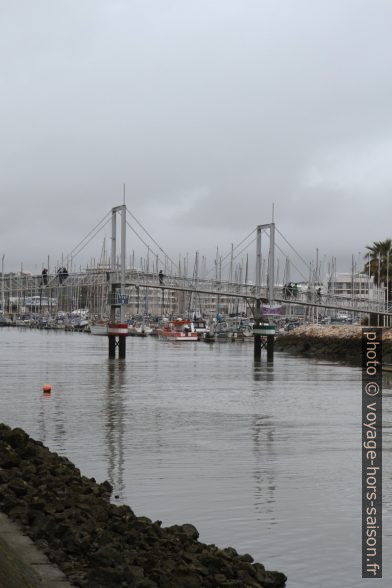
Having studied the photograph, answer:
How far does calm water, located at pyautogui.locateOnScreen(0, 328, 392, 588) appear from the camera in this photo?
14102 mm

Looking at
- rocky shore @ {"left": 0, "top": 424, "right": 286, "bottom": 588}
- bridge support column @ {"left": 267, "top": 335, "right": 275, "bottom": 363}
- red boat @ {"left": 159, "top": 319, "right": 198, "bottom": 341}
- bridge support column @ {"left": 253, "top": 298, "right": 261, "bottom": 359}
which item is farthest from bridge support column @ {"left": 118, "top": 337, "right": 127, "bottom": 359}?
red boat @ {"left": 159, "top": 319, "right": 198, "bottom": 341}

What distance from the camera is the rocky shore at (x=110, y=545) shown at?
Result: 9.60 meters

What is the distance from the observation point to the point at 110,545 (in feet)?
34.1

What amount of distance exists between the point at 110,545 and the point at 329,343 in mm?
84293

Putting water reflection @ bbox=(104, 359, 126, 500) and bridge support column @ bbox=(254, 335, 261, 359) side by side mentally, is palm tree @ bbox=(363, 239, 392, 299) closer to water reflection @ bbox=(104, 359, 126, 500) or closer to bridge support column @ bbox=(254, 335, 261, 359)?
bridge support column @ bbox=(254, 335, 261, 359)

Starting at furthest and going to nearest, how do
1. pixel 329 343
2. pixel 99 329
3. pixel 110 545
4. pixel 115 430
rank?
pixel 99 329
pixel 329 343
pixel 115 430
pixel 110 545

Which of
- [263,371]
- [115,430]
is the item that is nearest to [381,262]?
[263,371]

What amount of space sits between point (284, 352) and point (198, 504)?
8500 cm

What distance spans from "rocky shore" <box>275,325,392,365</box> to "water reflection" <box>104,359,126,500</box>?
33.5 meters

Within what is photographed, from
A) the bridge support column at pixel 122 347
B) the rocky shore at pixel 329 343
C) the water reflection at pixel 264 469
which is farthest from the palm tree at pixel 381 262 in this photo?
the water reflection at pixel 264 469

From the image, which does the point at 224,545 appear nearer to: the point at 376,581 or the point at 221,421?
the point at 376,581

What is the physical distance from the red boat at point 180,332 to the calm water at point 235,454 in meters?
84.5

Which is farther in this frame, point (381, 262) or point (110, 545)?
point (381, 262)

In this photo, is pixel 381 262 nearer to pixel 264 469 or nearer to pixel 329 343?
pixel 329 343
